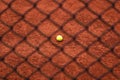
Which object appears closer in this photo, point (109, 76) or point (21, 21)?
point (109, 76)

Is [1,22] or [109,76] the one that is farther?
[1,22]

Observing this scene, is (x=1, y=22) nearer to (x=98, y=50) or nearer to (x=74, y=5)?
(x=74, y=5)

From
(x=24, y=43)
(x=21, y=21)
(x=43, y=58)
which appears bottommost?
(x=43, y=58)

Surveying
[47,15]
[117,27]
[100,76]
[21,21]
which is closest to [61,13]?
[47,15]

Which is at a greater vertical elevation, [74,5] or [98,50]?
[74,5]

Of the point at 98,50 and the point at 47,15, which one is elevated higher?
the point at 47,15

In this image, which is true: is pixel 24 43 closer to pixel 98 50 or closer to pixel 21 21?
pixel 21 21

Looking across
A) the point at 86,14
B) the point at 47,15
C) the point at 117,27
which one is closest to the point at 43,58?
the point at 47,15
